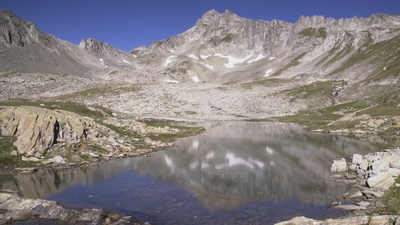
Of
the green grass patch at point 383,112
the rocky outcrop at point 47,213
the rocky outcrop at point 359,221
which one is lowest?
the rocky outcrop at point 47,213

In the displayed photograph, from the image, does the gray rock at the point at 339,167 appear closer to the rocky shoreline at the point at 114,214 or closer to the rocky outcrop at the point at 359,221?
the rocky shoreline at the point at 114,214

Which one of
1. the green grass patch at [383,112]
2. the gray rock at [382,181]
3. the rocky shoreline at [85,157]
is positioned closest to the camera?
the rocky shoreline at [85,157]

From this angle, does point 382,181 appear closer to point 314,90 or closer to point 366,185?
point 366,185

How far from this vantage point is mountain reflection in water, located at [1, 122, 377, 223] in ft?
114

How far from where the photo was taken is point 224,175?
44.2 m

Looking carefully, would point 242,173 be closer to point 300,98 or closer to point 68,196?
Result: point 68,196

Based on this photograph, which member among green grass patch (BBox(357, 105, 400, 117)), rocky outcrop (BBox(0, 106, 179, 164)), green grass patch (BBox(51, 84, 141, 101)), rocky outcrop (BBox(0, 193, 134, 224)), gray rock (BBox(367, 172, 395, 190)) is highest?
green grass patch (BBox(51, 84, 141, 101))

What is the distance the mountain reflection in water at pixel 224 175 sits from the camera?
34.8 metres

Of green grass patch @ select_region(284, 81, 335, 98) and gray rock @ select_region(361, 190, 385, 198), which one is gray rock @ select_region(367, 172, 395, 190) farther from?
green grass patch @ select_region(284, 81, 335, 98)

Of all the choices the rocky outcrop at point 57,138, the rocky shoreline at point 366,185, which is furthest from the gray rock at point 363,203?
the rocky outcrop at point 57,138

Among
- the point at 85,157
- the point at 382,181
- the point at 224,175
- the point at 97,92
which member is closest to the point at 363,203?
the point at 382,181

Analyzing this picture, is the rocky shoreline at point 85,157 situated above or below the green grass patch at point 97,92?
below

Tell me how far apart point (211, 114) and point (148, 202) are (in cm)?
11788

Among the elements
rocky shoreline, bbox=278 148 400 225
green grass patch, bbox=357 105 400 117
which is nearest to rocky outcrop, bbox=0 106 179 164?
rocky shoreline, bbox=278 148 400 225
